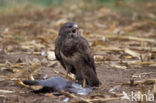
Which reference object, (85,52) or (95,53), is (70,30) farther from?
(95,53)

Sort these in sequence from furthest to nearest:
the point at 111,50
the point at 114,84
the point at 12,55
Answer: the point at 111,50 < the point at 12,55 < the point at 114,84

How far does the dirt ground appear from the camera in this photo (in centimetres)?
390

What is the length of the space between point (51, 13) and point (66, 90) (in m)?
8.15

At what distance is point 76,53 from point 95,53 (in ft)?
6.81

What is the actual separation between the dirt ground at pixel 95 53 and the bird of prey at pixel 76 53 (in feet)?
0.82

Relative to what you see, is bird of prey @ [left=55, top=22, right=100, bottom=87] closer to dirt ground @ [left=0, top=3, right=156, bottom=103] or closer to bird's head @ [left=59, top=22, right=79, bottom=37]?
bird's head @ [left=59, top=22, right=79, bottom=37]

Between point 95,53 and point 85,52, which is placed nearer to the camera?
point 85,52

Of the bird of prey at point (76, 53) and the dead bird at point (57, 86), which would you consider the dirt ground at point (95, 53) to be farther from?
the bird of prey at point (76, 53)

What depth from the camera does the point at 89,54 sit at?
13.5 feet

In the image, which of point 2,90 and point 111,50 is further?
point 111,50

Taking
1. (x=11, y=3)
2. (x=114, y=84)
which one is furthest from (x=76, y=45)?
(x=11, y=3)

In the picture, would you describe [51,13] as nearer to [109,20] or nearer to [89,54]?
[109,20]

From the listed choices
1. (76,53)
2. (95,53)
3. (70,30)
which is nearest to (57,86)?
(76,53)

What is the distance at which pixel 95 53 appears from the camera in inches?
239
